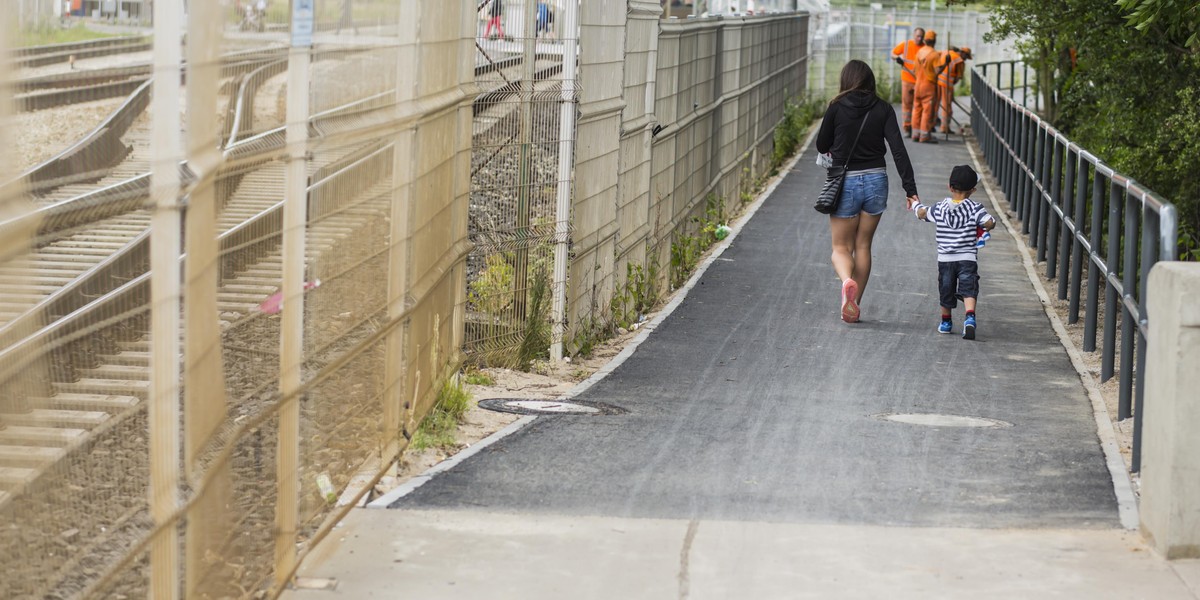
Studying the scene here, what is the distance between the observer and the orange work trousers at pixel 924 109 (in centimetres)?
2575

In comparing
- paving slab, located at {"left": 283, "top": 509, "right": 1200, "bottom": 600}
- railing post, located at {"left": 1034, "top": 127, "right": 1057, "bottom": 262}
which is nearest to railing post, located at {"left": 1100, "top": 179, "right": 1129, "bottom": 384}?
paving slab, located at {"left": 283, "top": 509, "right": 1200, "bottom": 600}

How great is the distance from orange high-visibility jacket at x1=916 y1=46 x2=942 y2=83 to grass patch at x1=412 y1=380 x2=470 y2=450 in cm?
1858

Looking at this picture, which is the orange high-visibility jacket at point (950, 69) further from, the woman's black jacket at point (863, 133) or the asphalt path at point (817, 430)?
the woman's black jacket at point (863, 133)

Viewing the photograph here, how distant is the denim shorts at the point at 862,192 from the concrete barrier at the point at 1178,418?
5.61 m

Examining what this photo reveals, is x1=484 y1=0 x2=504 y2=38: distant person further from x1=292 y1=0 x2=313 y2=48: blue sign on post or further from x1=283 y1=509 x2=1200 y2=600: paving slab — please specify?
x1=292 y1=0 x2=313 y2=48: blue sign on post

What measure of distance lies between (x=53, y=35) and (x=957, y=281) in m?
8.41

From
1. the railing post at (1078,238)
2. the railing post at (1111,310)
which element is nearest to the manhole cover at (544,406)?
the railing post at (1111,310)

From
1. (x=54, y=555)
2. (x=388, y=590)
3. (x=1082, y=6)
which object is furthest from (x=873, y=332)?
(x=54, y=555)

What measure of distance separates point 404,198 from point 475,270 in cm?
416

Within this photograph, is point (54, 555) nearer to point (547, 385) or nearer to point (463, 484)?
point (463, 484)

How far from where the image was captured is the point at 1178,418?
4984 millimetres

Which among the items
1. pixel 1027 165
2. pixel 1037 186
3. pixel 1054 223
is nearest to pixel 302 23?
pixel 1054 223

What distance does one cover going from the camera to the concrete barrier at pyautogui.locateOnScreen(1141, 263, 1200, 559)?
16.3ft

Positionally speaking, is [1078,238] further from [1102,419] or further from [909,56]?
[909,56]
